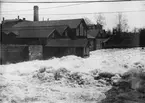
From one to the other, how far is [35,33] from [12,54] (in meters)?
6.75

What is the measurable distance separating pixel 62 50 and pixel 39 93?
60.2 ft

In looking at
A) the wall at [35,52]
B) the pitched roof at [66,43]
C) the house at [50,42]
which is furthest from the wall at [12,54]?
the pitched roof at [66,43]

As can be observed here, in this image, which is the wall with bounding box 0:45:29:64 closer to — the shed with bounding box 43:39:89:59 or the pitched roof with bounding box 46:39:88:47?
the shed with bounding box 43:39:89:59

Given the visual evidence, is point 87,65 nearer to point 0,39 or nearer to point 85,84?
point 85,84

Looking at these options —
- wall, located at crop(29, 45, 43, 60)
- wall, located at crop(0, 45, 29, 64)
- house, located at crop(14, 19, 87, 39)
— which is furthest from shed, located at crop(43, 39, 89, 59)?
house, located at crop(14, 19, 87, 39)

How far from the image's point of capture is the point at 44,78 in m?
15.7

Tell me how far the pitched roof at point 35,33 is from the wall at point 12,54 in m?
3.82

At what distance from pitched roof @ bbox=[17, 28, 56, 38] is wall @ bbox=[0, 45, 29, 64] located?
3.82 meters

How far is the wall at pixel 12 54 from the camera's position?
2595cm

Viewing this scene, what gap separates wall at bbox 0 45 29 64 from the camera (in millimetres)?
25950

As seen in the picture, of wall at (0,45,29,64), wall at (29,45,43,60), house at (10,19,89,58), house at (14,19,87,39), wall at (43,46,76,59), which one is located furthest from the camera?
house at (14,19,87,39)

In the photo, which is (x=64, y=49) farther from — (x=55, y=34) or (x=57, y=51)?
(x=55, y=34)

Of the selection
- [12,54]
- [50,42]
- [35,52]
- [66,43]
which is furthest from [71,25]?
[12,54]

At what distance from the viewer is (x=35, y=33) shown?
32.0 m
